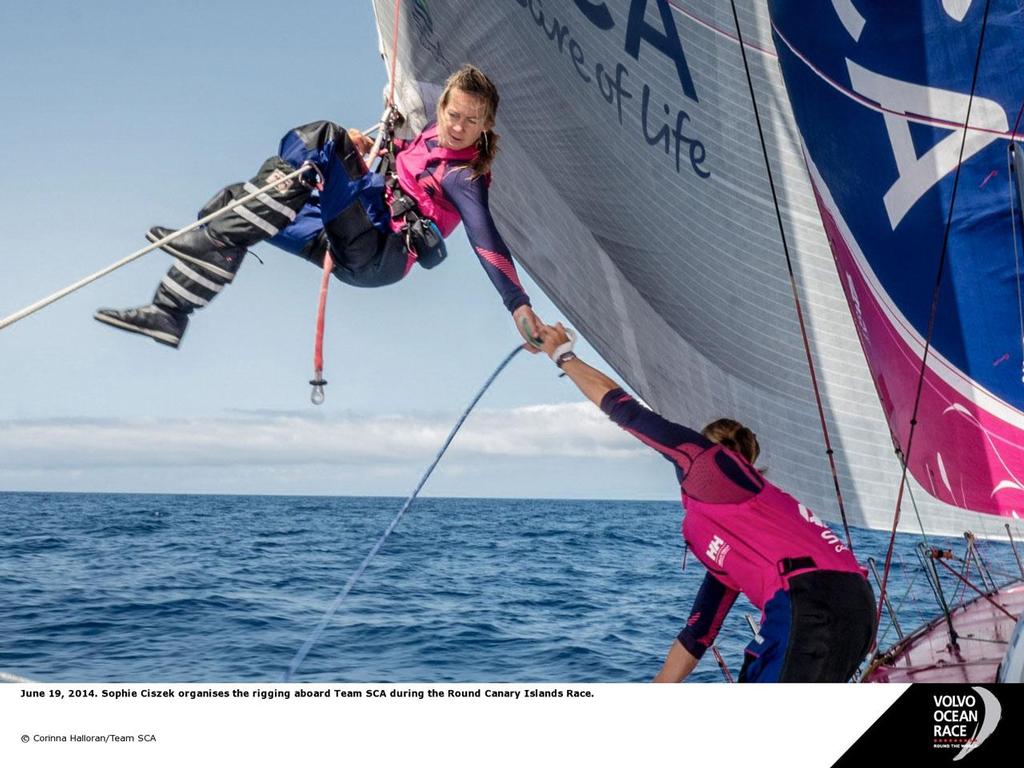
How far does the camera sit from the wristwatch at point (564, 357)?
2.17m

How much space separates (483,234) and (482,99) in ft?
1.54

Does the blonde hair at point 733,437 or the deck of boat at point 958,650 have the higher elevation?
the blonde hair at point 733,437

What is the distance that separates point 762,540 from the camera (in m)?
2.01

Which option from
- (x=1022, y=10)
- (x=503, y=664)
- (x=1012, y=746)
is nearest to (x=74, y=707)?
(x=1012, y=746)

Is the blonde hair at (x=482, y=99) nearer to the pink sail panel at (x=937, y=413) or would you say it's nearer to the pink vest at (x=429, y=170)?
the pink vest at (x=429, y=170)

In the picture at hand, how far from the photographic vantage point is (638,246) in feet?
12.6

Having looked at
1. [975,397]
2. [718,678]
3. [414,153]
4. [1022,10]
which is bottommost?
[718,678]

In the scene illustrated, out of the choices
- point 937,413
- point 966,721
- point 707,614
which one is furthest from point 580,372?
point 937,413

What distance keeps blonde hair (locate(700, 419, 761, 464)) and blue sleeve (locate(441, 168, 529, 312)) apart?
1.79 ft

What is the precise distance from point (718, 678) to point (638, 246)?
8.47ft

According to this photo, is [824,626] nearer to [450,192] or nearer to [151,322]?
[450,192]

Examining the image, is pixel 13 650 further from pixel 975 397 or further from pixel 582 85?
pixel 975 397

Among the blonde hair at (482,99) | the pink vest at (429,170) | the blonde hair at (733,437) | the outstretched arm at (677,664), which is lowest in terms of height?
the outstretched arm at (677,664)

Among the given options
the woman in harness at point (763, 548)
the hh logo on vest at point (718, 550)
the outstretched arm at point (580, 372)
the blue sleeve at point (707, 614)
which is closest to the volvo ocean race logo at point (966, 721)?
the woman in harness at point (763, 548)
